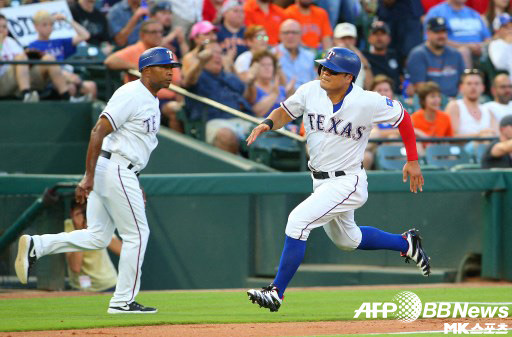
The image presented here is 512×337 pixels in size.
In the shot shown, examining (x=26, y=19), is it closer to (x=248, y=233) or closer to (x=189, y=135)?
(x=189, y=135)

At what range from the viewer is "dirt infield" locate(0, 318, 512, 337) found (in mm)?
6238

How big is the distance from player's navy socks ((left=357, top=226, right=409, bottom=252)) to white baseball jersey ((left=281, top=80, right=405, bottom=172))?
577mm

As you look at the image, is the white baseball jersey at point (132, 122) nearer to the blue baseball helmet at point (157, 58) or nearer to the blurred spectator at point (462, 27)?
the blue baseball helmet at point (157, 58)

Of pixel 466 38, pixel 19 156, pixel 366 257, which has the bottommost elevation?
pixel 366 257

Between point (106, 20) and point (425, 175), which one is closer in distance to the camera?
point (425, 175)

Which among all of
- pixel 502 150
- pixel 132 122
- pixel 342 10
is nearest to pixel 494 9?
pixel 342 10

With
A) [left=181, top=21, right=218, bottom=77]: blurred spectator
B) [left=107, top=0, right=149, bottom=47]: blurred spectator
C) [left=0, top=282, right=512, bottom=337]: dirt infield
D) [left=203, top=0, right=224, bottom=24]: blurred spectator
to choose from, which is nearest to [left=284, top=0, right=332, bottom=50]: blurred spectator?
[left=203, top=0, right=224, bottom=24]: blurred spectator

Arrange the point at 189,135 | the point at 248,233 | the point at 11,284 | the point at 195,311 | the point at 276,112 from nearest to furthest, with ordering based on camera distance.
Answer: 1. the point at 276,112
2. the point at 195,311
3. the point at 11,284
4. the point at 248,233
5. the point at 189,135

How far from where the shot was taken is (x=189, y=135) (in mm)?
11781

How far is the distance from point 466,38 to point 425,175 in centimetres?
438

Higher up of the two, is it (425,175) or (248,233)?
(425,175)

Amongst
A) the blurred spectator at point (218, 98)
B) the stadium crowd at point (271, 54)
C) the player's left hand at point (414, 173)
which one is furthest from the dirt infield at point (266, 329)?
the blurred spectator at point (218, 98)

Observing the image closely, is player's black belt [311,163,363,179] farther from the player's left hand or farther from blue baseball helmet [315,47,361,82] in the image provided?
blue baseball helmet [315,47,361,82]

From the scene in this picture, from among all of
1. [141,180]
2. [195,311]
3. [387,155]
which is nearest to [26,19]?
[141,180]
